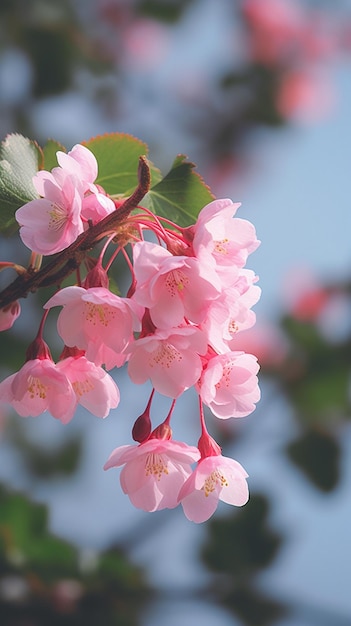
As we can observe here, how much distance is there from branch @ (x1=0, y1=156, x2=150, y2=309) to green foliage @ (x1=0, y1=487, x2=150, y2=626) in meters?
0.77

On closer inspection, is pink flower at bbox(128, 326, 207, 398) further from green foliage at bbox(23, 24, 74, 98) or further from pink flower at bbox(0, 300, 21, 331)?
green foliage at bbox(23, 24, 74, 98)

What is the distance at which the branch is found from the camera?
605 mm

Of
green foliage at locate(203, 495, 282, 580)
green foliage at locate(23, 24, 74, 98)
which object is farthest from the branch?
green foliage at locate(23, 24, 74, 98)

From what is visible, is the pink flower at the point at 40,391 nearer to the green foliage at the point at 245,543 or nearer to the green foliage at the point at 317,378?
the green foliage at the point at 245,543

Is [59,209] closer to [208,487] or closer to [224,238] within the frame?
[224,238]

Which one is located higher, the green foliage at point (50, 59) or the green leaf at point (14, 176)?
the green leaf at point (14, 176)

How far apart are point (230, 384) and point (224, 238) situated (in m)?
0.12

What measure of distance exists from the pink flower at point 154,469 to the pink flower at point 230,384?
0.17 feet

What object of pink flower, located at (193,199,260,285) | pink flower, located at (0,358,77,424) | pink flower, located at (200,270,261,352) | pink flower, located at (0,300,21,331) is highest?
pink flower, located at (193,199,260,285)

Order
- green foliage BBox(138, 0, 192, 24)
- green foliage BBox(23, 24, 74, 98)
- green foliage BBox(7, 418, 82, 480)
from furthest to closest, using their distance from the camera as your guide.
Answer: green foliage BBox(138, 0, 192, 24) → green foliage BBox(7, 418, 82, 480) → green foliage BBox(23, 24, 74, 98)

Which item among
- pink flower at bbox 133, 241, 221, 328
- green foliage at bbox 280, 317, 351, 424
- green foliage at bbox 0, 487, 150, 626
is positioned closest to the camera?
pink flower at bbox 133, 241, 221, 328

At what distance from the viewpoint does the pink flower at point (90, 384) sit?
706mm

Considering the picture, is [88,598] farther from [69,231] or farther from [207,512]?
[69,231]

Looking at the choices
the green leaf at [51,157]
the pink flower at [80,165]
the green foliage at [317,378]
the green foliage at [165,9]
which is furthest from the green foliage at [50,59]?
the pink flower at [80,165]
